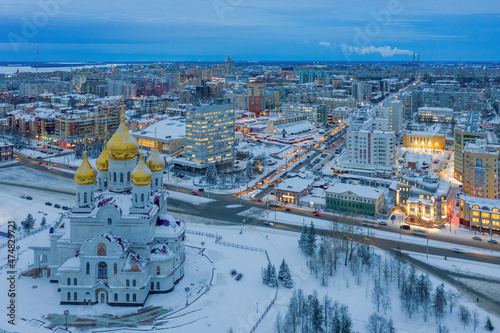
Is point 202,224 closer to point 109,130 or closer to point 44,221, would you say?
point 44,221

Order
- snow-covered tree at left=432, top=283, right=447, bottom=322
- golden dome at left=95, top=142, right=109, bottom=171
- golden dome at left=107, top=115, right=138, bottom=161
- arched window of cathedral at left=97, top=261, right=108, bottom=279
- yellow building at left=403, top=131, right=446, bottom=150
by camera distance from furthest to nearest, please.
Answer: yellow building at left=403, top=131, right=446, bottom=150, golden dome at left=95, top=142, right=109, bottom=171, golden dome at left=107, top=115, right=138, bottom=161, arched window of cathedral at left=97, top=261, right=108, bottom=279, snow-covered tree at left=432, top=283, right=447, bottom=322

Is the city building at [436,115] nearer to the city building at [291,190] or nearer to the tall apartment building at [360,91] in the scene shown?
the tall apartment building at [360,91]

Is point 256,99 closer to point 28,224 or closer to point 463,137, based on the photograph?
point 463,137

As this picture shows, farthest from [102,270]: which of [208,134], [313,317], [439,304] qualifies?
[208,134]

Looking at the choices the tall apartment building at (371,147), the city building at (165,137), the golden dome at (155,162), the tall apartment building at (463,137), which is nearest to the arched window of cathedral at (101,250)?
the golden dome at (155,162)

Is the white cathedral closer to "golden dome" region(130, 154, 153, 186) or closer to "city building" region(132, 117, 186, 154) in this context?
"golden dome" region(130, 154, 153, 186)

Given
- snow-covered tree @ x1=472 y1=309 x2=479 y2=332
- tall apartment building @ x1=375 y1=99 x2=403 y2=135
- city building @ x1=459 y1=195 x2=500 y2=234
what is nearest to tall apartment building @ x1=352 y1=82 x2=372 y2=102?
tall apartment building @ x1=375 y1=99 x2=403 y2=135

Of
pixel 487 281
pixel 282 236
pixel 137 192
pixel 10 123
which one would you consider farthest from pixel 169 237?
pixel 10 123
